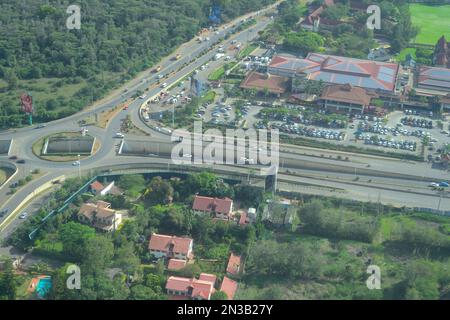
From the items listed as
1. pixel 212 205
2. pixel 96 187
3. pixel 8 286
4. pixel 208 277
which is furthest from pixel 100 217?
pixel 208 277

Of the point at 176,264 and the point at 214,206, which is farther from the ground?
the point at 214,206

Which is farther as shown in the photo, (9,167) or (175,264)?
(9,167)

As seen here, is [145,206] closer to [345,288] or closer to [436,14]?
[345,288]

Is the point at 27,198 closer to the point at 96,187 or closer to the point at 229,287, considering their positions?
the point at 96,187

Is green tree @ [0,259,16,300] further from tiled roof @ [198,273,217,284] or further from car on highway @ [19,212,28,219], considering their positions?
tiled roof @ [198,273,217,284]

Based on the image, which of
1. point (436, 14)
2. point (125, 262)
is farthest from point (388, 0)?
point (125, 262)

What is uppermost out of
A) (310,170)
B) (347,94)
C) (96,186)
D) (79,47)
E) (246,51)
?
(79,47)

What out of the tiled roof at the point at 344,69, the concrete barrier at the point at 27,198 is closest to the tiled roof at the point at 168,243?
the concrete barrier at the point at 27,198

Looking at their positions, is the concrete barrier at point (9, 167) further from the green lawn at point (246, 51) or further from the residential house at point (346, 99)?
the green lawn at point (246, 51)
